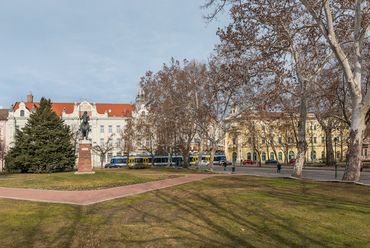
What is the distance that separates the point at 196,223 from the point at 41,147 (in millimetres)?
36879

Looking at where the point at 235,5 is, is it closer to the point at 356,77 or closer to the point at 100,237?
the point at 356,77

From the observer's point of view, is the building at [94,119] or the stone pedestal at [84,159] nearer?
the stone pedestal at [84,159]

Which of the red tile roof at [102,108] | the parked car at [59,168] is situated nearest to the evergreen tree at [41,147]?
the parked car at [59,168]

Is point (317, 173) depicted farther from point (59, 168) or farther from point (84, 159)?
point (59, 168)

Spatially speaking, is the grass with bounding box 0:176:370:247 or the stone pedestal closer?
the grass with bounding box 0:176:370:247

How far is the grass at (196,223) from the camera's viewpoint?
20.7ft

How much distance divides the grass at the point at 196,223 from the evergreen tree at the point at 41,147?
28.8m

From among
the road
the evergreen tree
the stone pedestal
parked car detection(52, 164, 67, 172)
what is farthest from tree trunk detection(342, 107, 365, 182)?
parked car detection(52, 164, 67, 172)

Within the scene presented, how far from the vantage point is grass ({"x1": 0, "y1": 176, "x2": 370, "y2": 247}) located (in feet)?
20.7

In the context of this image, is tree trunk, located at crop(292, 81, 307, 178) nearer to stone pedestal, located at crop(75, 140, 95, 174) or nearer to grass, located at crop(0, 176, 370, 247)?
grass, located at crop(0, 176, 370, 247)

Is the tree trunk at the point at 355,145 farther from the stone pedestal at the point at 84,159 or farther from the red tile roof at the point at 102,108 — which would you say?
the red tile roof at the point at 102,108

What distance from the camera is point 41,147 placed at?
38.2 metres

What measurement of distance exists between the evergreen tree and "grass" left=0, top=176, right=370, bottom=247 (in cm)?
2882

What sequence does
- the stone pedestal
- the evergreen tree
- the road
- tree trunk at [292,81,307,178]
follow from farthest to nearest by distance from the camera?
the evergreen tree, the stone pedestal, the road, tree trunk at [292,81,307,178]
